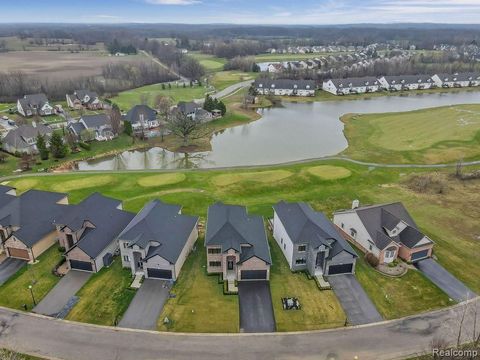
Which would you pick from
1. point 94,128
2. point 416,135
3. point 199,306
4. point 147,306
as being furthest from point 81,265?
point 416,135

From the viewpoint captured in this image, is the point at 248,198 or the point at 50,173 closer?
the point at 248,198

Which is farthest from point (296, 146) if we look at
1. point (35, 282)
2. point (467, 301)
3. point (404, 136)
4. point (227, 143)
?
point (35, 282)

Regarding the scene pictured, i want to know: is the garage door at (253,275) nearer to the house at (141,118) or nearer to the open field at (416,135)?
the open field at (416,135)

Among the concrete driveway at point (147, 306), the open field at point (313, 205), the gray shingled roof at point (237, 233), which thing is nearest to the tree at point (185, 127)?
the open field at point (313, 205)

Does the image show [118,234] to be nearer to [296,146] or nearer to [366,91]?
[296,146]

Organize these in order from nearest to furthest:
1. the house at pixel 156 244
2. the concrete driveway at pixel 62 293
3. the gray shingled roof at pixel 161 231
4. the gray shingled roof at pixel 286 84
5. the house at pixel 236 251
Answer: the concrete driveway at pixel 62 293, the house at pixel 236 251, the house at pixel 156 244, the gray shingled roof at pixel 161 231, the gray shingled roof at pixel 286 84
